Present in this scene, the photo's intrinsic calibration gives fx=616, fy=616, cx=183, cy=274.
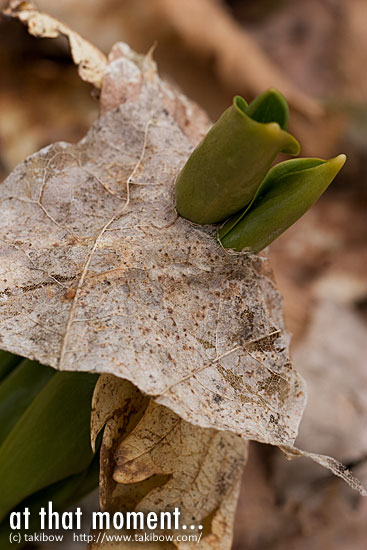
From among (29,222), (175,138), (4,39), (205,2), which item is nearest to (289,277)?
(205,2)

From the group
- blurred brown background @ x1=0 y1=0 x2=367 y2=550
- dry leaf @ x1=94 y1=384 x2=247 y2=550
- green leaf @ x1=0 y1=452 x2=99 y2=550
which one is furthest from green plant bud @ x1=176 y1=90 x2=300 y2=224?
blurred brown background @ x1=0 y1=0 x2=367 y2=550

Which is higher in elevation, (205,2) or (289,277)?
(205,2)

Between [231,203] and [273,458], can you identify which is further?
[273,458]

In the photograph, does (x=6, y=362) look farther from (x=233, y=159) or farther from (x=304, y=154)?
(x=304, y=154)

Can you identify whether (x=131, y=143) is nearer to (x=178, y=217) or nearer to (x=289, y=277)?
(x=178, y=217)

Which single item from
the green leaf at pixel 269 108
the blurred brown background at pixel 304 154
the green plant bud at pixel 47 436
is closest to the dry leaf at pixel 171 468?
the green plant bud at pixel 47 436

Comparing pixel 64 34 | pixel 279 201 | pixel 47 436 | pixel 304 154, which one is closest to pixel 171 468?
pixel 47 436

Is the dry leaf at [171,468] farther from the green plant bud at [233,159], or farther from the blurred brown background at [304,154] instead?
the blurred brown background at [304,154]

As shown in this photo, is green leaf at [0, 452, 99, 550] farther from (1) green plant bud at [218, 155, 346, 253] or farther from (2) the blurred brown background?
(2) the blurred brown background
